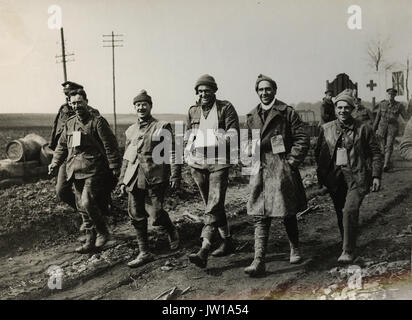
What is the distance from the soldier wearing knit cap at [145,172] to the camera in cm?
502

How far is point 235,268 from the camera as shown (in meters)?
4.82

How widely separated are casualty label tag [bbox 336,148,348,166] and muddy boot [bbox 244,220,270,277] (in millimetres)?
1009

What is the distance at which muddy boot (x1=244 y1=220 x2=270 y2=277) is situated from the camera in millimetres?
4590

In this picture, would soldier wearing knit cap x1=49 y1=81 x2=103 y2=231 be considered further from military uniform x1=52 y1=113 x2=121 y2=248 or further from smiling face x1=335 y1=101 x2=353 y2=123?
smiling face x1=335 y1=101 x2=353 y2=123

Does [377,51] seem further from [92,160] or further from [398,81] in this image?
[92,160]

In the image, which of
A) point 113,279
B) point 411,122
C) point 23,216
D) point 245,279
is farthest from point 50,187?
point 411,122

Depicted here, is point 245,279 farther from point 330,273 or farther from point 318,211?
point 318,211

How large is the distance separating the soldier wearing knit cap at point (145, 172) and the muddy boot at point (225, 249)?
68 centimetres

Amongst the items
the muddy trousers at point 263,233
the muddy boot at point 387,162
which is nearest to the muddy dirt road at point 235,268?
the muddy trousers at point 263,233

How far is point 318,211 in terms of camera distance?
6438 millimetres

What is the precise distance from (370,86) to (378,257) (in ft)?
8.36

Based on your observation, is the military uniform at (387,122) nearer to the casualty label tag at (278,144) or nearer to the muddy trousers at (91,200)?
the casualty label tag at (278,144)

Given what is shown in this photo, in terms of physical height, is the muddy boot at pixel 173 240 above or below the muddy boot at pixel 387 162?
below

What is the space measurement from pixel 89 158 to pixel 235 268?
82.8 inches
